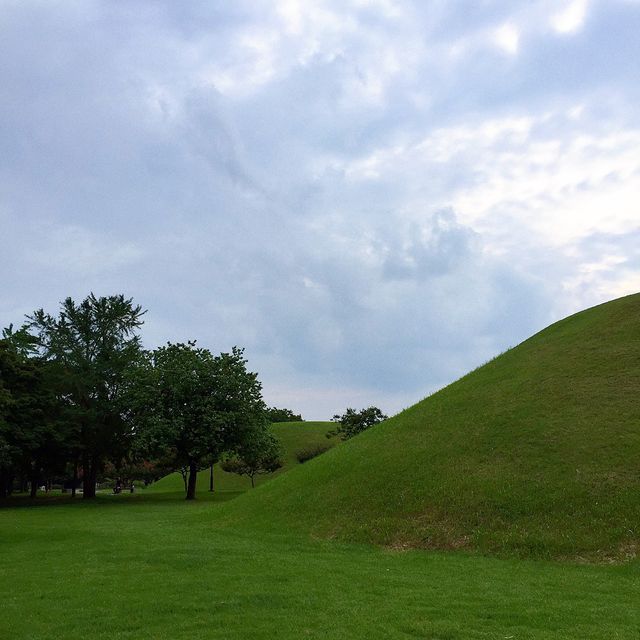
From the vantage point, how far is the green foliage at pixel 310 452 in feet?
272

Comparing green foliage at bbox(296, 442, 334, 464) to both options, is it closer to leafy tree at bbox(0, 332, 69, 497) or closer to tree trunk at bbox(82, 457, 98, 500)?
tree trunk at bbox(82, 457, 98, 500)

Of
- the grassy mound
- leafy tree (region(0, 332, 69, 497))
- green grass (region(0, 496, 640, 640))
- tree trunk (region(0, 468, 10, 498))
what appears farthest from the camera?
tree trunk (region(0, 468, 10, 498))

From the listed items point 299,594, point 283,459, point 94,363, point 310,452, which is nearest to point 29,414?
point 94,363

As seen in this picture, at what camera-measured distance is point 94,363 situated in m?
60.1

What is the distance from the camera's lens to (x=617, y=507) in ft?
69.9

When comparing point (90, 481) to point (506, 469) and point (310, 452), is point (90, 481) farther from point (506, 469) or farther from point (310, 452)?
point (506, 469)

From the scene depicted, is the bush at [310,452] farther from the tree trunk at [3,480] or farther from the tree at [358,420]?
the tree trunk at [3,480]

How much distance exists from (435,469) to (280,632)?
16913 millimetres

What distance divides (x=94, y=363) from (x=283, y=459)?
95.2ft

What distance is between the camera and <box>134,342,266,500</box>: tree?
179 feet

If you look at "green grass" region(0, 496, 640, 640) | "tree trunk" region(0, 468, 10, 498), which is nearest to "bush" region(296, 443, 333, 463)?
"tree trunk" region(0, 468, 10, 498)

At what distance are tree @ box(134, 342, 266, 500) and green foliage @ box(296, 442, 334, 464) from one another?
2454cm

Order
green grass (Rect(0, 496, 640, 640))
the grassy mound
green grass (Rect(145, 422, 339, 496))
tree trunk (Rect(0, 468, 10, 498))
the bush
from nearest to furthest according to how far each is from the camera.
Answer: green grass (Rect(0, 496, 640, 640))
the grassy mound
tree trunk (Rect(0, 468, 10, 498))
green grass (Rect(145, 422, 339, 496))
the bush

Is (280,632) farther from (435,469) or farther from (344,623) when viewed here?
(435,469)
